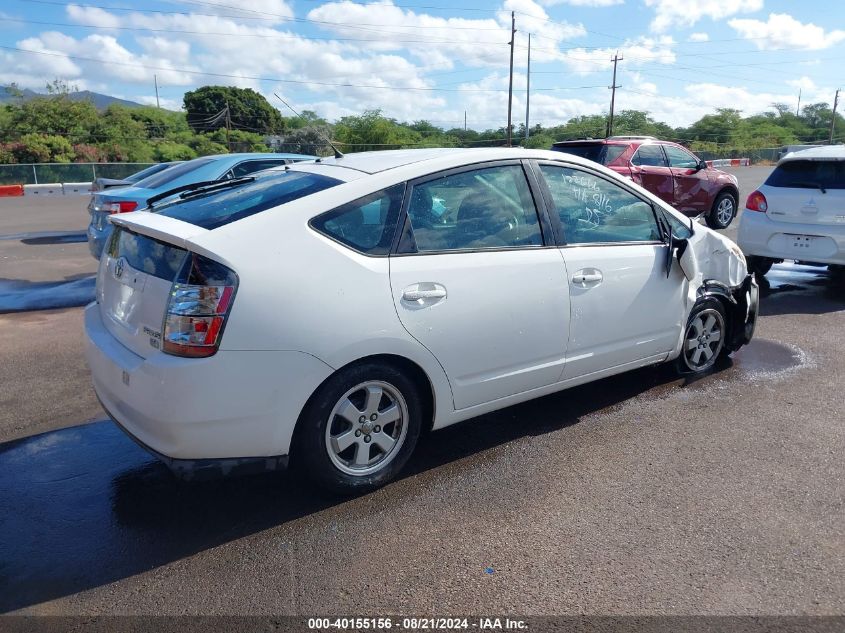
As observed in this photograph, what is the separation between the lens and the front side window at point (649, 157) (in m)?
12.2

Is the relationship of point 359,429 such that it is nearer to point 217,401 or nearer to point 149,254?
point 217,401

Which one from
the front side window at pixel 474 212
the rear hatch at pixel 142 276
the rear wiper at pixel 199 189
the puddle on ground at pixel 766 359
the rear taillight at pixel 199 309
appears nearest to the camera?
the rear taillight at pixel 199 309

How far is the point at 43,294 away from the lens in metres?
8.13

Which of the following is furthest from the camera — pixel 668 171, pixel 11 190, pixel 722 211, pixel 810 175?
Result: pixel 11 190

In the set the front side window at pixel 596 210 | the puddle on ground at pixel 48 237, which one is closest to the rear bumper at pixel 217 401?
the front side window at pixel 596 210

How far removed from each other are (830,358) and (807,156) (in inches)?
131

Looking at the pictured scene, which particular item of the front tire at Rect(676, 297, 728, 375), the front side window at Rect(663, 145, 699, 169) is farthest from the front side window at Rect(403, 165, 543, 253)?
the front side window at Rect(663, 145, 699, 169)

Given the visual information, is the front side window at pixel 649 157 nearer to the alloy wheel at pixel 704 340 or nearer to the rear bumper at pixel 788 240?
the rear bumper at pixel 788 240

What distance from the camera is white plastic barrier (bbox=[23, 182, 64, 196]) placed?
90.6 ft

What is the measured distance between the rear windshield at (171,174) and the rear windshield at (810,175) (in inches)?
297

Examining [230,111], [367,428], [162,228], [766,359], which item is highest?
[230,111]

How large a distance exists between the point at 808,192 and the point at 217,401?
24.3ft

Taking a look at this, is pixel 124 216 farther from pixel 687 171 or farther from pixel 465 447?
pixel 687 171

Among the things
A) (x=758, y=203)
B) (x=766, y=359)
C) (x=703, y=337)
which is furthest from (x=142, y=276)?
(x=758, y=203)
